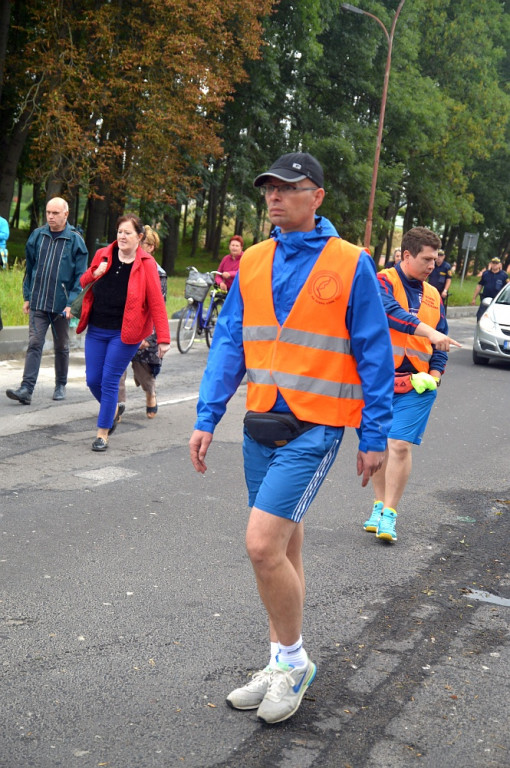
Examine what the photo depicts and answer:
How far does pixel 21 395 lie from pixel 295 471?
647 cm

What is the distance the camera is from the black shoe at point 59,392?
392 inches

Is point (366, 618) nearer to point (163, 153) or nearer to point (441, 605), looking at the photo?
point (441, 605)

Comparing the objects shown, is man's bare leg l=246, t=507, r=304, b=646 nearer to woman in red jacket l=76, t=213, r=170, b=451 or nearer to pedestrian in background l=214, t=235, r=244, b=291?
woman in red jacket l=76, t=213, r=170, b=451

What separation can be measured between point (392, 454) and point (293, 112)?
103 feet

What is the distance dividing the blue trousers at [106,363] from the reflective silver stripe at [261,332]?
4.35m

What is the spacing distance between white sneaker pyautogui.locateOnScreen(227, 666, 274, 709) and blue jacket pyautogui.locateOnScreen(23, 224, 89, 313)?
6.65 metres

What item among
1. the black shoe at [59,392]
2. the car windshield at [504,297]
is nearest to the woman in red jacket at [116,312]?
the black shoe at [59,392]

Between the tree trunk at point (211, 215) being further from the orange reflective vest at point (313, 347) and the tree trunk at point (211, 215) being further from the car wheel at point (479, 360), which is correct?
the orange reflective vest at point (313, 347)

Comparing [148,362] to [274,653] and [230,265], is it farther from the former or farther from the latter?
[230,265]

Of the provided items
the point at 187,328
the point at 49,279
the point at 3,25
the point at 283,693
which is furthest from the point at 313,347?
the point at 3,25

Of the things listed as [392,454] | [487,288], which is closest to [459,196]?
[487,288]

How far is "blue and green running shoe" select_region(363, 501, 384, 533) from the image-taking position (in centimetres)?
621

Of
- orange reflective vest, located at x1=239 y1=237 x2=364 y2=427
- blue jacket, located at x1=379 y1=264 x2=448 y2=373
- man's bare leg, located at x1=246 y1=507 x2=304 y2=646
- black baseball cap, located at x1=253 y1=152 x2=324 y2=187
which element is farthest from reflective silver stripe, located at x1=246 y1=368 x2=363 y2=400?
blue jacket, located at x1=379 y1=264 x2=448 y2=373

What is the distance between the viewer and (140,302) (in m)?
7.81
